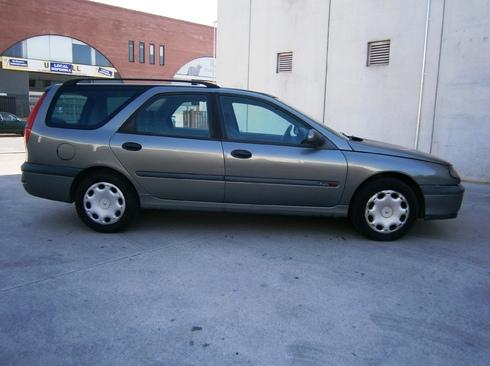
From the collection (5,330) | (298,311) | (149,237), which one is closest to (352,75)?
(149,237)

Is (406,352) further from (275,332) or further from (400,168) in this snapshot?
(400,168)

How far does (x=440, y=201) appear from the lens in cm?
506

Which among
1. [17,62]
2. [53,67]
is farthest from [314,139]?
[53,67]

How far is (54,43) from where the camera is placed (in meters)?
38.9

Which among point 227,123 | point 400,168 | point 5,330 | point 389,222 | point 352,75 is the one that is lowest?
point 5,330

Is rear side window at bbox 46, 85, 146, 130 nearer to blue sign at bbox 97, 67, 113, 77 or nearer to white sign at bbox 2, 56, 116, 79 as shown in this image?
white sign at bbox 2, 56, 116, 79

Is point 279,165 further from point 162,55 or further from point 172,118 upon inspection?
point 162,55

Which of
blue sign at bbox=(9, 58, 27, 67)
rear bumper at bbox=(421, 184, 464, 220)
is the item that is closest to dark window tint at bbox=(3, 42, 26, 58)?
blue sign at bbox=(9, 58, 27, 67)

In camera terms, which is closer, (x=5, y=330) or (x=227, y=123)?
(x=5, y=330)

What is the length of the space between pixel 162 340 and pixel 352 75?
996cm

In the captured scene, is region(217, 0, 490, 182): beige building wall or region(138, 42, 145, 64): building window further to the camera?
region(138, 42, 145, 64): building window

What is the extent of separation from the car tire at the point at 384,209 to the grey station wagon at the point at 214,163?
0.04 feet

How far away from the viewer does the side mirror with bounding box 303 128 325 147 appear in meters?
4.87

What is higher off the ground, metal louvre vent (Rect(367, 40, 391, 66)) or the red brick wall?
the red brick wall
